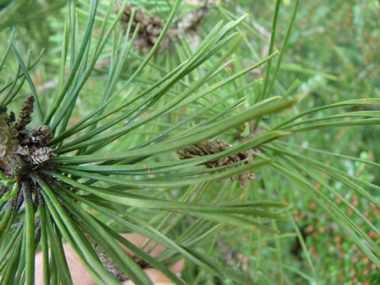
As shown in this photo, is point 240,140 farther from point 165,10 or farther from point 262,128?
point 165,10

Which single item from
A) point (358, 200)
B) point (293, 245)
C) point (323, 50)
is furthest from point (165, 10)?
point (323, 50)

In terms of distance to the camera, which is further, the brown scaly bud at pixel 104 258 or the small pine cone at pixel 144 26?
the small pine cone at pixel 144 26

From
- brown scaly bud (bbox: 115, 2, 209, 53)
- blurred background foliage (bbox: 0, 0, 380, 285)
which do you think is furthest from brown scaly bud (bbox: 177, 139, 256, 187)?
brown scaly bud (bbox: 115, 2, 209, 53)

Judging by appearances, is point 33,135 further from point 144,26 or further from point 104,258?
point 144,26

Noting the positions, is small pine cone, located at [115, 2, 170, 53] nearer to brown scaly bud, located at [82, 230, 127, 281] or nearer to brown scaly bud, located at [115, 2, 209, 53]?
brown scaly bud, located at [115, 2, 209, 53]

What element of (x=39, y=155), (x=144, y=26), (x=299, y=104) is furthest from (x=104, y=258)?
(x=299, y=104)

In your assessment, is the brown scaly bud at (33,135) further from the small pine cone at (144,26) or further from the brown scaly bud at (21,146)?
the small pine cone at (144,26)

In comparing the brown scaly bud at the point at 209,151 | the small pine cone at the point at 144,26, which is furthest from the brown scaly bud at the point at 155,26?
the brown scaly bud at the point at 209,151

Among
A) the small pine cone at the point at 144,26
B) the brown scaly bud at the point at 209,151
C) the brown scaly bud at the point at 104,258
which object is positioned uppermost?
the small pine cone at the point at 144,26

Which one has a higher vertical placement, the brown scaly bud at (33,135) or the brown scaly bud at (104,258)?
the brown scaly bud at (33,135)
